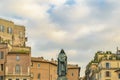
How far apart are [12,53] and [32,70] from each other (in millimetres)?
11911

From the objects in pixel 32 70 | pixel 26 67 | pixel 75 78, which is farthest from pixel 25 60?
pixel 75 78

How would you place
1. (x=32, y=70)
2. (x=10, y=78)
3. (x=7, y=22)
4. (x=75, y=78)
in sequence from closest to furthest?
(x=10, y=78)
(x=32, y=70)
(x=7, y=22)
(x=75, y=78)

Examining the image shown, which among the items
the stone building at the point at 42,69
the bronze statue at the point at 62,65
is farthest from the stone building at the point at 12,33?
the bronze statue at the point at 62,65

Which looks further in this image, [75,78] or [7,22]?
[75,78]

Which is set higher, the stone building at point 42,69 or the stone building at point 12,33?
the stone building at point 12,33

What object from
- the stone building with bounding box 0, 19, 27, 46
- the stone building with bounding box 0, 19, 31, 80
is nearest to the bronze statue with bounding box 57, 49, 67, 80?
the stone building with bounding box 0, 19, 31, 80

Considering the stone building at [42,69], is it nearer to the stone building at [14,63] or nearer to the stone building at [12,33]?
the stone building at [14,63]

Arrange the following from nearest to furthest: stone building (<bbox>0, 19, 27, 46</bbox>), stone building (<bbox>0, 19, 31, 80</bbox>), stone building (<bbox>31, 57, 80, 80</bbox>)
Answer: stone building (<bbox>0, 19, 31, 80</bbox>) < stone building (<bbox>31, 57, 80, 80</bbox>) < stone building (<bbox>0, 19, 27, 46</bbox>)

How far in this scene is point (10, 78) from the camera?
337 ft

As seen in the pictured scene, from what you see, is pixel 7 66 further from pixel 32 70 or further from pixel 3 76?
pixel 32 70

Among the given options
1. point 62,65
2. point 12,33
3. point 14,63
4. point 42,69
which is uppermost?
point 12,33

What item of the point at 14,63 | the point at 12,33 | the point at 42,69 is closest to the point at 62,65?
the point at 14,63

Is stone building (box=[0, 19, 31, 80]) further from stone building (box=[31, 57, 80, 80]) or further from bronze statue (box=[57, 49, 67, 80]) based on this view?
bronze statue (box=[57, 49, 67, 80])

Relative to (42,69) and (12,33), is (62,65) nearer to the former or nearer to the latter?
(42,69)
